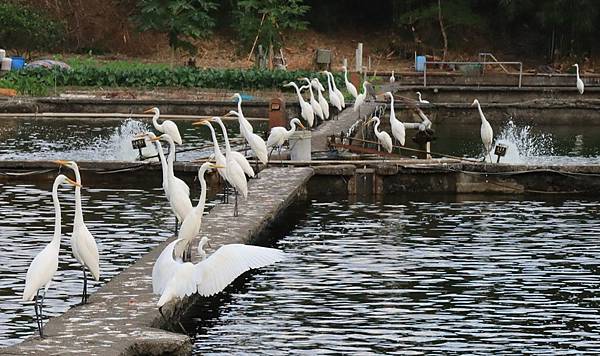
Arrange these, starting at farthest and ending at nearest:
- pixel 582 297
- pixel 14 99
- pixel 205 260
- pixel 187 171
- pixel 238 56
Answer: pixel 238 56, pixel 14 99, pixel 187 171, pixel 582 297, pixel 205 260

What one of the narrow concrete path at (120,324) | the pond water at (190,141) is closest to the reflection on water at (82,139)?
the pond water at (190,141)

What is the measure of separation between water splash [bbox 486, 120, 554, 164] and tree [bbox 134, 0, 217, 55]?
14.4 metres

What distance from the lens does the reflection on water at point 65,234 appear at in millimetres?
13722

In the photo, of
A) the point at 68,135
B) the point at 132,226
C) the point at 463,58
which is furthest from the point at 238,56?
the point at 132,226

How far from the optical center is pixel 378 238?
18516 millimetres

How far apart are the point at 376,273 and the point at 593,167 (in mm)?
8298

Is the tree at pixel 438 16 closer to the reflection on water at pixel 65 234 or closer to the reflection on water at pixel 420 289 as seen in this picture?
the reflection on water at pixel 65 234

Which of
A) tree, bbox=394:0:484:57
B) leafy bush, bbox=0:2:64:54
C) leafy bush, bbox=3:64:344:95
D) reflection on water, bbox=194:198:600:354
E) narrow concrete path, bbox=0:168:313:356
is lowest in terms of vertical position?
reflection on water, bbox=194:198:600:354

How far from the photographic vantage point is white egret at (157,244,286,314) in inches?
471

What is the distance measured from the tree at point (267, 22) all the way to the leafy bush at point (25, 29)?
Result: 7156 millimetres

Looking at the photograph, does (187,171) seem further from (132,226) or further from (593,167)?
(593,167)

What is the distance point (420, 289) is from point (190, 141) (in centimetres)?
1545

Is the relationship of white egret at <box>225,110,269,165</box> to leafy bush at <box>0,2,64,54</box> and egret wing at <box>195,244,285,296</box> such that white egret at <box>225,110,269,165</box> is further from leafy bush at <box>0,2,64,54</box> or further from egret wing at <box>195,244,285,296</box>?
leafy bush at <box>0,2,64,54</box>

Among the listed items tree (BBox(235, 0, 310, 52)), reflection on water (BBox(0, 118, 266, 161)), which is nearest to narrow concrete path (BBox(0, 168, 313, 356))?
reflection on water (BBox(0, 118, 266, 161))
